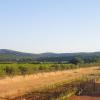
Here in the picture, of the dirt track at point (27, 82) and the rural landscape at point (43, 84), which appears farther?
the dirt track at point (27, 82)

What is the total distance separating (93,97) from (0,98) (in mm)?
7504

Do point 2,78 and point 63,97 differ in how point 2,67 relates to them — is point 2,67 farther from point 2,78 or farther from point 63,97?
point 63,97

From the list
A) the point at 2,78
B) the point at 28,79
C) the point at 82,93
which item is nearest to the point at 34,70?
the point at 28,79

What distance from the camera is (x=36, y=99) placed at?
29625 millimetres

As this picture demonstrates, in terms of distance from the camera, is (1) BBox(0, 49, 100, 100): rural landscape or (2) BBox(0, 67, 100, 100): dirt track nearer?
(1) BBox(0, 49, 100, 100): rural landscape

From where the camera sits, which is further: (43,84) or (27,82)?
(27,82)

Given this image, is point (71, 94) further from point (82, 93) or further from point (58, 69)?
point (58, 69)

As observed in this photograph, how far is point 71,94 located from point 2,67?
90.6 feet

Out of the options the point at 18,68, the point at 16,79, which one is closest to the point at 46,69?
the point at 18,68

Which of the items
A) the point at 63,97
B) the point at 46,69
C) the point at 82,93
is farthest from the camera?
the point at 46,69

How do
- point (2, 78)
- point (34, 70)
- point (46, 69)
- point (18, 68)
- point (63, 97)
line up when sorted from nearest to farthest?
point (63, 97)
point (2, 78)
point (18, 68)
point (34, 70)
point (46, 69)

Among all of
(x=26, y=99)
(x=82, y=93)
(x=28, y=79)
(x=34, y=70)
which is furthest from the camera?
(x=34, y=70)

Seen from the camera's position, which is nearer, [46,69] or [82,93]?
[82,93]

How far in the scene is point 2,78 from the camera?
4925cm
